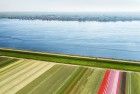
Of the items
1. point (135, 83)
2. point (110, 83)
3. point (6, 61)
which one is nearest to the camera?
point (110, 83)

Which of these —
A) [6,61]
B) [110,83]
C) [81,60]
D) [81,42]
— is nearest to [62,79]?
[110,83]

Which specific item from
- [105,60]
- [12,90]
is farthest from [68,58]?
[12,90]

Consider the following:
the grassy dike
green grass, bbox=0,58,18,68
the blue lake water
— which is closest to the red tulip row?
the grassy dike

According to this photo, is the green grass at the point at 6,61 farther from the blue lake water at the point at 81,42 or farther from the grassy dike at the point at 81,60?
the blue lake water at the point at 81,42

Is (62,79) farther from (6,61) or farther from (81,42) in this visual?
(81,42)

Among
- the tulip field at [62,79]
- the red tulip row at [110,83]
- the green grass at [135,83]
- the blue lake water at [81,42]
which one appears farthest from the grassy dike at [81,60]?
the red tulip row at [110,83]
